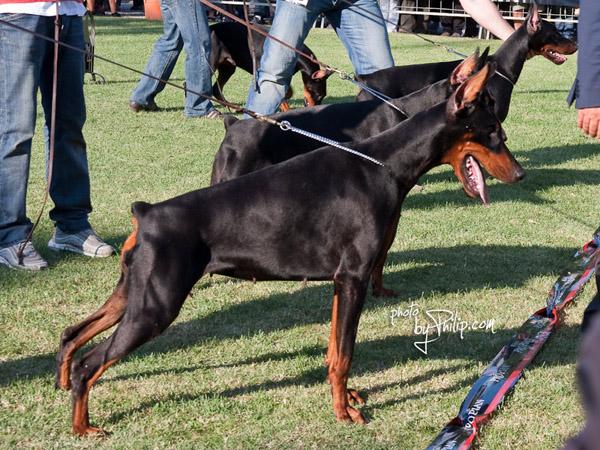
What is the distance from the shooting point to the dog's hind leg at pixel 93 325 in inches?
130

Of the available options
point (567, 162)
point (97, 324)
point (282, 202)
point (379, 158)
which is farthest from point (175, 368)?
point (567, 162)

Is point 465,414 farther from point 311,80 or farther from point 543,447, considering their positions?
point 311,80

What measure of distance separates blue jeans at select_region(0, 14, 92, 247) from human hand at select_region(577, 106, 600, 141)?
3010 millimetres

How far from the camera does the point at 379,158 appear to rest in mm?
3531

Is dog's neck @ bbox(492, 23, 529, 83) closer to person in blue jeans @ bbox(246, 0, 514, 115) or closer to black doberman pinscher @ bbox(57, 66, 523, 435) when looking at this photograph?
person in blue jeans @ bbox(246, 0, 514, 115)

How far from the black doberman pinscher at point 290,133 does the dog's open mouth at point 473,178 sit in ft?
3.68

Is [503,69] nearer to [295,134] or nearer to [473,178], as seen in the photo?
[295,134]

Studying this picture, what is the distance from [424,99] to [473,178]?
6.61 feet

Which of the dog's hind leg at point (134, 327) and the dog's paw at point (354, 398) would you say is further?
the dog's paw at point (354, 398)

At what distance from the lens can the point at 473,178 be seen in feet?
12.1

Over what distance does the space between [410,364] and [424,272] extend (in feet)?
4.61

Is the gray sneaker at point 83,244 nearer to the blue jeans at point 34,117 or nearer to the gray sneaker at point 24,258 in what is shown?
the blue jeans at point 34,117

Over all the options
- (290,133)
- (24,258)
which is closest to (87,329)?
(24,258)

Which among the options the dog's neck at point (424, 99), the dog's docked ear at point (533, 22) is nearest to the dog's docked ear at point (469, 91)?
the dog's neck at point (424, 99)
